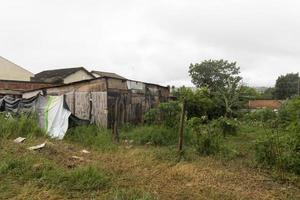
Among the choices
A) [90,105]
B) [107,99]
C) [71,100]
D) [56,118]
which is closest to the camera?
[56,118]

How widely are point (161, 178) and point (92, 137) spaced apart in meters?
3.91

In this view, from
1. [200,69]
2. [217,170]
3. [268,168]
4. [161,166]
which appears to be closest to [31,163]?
[161,166]

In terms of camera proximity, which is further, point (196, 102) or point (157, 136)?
point (196, 102)

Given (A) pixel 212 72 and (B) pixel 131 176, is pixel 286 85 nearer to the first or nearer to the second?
(A) pixel 212 72

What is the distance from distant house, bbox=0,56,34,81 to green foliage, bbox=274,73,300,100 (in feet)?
102

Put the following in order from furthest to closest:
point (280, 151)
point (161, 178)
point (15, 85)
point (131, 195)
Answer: point (15, 85) < point (280, 151) < point (161, 178) < point (131, 195)

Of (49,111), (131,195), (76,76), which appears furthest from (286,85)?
(131,195)

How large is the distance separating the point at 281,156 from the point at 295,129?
592 millimetres

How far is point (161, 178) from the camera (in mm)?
5438

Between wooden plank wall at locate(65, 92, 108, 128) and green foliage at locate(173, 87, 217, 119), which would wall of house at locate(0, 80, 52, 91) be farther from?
green foliage at locate(173, 87, 217, 119)

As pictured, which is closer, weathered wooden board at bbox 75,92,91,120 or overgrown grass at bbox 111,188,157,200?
overgrown grass at bbox 111,188,157,200

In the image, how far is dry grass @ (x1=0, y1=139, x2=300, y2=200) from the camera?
177 inches

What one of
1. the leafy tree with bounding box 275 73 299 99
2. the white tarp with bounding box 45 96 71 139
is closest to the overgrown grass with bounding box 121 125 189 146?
the white tarp with bounding box 45 96 71 139

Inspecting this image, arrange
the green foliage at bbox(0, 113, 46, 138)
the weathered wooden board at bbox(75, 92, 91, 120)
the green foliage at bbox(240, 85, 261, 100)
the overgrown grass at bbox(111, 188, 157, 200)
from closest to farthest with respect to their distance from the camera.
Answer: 1. the overgrown grass at bbox(111, 188, 157, 200)
2. the green foliage at bbox(0, 113, 46, 138)
3. the weathered wooden board at bbox(75, 92, 91, 120)
4. the green foliage at bbox(240, 85, 261, 100)
